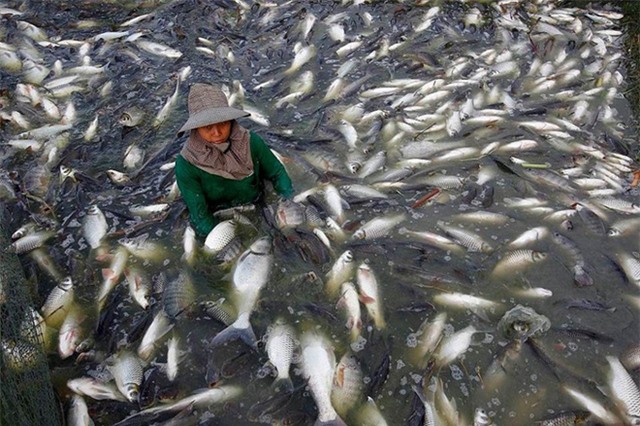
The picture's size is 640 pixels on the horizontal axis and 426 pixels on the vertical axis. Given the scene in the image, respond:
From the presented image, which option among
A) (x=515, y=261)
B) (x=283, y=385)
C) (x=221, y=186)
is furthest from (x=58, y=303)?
(x=515, y=261)

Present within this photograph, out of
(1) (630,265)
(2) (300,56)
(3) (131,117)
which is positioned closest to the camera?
(1) (630,265)

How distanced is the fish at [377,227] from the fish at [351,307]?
2.19ft

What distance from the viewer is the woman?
439 cm

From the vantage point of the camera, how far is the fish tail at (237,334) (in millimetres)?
4273

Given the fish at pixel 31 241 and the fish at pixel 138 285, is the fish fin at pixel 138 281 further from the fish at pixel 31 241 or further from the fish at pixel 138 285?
the fish at pixel 31 241

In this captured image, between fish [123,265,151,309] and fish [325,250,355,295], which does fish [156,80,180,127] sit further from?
fish [325,250,355,295]

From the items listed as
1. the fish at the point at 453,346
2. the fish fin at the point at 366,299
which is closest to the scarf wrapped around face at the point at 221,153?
the fish fin at the point at 366,299

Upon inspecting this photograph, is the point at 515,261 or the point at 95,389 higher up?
the point at 515,261

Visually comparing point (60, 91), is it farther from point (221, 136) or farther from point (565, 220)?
point (565, 220)

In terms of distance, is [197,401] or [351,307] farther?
[351,307]

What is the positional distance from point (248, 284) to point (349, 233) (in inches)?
44.0

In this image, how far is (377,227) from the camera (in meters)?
5.20

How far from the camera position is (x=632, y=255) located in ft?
15.6

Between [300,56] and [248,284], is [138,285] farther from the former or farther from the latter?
[300,56]
